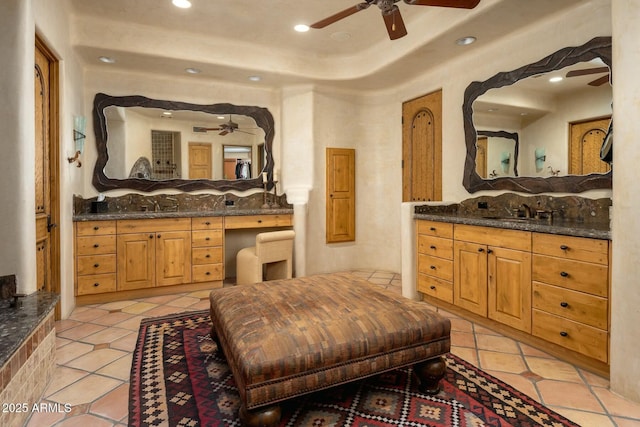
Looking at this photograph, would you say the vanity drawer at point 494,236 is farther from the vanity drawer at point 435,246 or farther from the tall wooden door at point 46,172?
the tall wooden door at point 46,172

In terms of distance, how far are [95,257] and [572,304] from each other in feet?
13.5

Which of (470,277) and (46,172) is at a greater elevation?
(46,172)

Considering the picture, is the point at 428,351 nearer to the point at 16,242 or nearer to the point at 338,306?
the point at 338,306

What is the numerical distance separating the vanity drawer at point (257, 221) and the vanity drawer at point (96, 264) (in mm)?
1214

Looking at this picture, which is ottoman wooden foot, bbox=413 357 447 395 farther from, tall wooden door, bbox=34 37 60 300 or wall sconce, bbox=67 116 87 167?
wall sconce, bbox=67 116 87 167

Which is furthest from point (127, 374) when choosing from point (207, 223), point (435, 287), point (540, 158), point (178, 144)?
point (540, 158)

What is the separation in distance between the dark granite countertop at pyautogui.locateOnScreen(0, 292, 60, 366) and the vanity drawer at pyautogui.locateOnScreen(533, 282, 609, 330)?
2.97 meters

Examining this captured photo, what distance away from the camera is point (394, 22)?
2557 mm

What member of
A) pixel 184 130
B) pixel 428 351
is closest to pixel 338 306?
pixel 428 351

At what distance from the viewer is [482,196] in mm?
3617

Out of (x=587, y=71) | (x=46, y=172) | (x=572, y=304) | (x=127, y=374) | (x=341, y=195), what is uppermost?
(x=587, y=71)

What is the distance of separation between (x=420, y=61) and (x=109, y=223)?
3.74 metres

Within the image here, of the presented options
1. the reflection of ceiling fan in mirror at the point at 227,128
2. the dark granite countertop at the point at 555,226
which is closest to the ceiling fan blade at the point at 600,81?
the dark granite countertop at the point at 555,226

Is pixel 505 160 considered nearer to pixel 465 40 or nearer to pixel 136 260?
pixel 465 40
